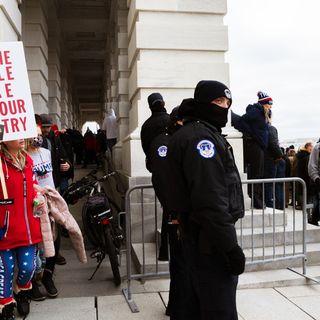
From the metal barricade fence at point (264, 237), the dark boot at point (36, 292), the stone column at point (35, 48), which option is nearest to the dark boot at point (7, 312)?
the dark boot at point (36, 292)

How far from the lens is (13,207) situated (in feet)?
12.1

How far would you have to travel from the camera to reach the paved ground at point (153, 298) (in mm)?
3996

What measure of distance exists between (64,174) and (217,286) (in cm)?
473

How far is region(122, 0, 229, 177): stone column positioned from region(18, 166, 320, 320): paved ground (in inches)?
77.2

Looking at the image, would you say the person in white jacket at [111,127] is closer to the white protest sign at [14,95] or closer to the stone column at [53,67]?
the stone column at [53,67]

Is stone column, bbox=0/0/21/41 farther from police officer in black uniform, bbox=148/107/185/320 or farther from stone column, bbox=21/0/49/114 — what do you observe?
stone column, bbox=21/0/49/114

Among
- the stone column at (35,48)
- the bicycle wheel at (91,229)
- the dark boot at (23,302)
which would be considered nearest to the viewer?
the dark boot at (23,302)

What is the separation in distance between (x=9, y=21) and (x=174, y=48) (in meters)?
2.33

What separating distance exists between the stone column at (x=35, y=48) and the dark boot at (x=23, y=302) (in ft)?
20.5

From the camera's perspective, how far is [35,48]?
10.0 m

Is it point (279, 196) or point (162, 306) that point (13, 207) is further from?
point (279, 196)

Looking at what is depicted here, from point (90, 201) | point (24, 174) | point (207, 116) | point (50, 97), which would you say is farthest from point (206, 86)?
point (50, 97)

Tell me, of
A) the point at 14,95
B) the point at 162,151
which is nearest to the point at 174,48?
the point at 162,151

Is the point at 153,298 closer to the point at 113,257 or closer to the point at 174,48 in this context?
the point at 113,257
